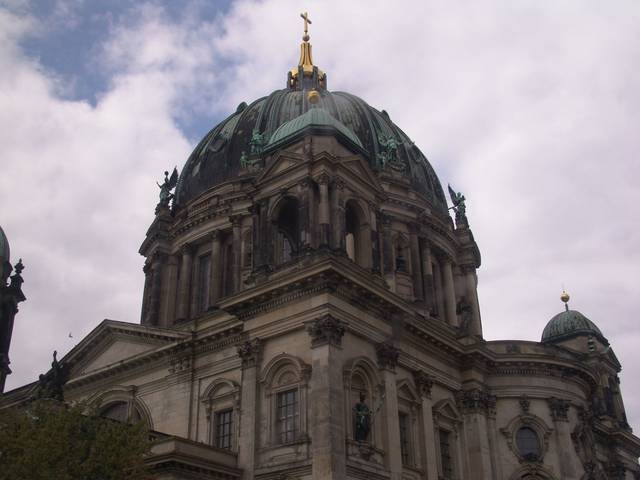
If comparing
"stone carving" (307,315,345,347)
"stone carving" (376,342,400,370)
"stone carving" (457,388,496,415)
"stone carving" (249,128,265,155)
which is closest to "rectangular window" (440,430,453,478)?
"stone carving" (457,388,496,415)

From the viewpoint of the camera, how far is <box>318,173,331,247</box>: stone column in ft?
88.9

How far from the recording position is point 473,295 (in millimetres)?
43531

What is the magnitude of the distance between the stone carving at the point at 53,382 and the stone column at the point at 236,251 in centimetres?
884

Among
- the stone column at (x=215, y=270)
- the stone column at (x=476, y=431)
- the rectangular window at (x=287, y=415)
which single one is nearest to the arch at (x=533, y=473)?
the stone column at (x=476, y=431)

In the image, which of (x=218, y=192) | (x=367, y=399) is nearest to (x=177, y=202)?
(x=218, y=192)

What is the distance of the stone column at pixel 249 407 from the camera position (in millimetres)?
25516

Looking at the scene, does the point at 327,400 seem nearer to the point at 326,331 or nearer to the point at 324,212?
the point at 326,331

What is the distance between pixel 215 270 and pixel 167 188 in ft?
29.7

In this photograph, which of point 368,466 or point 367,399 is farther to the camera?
point 367,399

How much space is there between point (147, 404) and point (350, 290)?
11025 mm

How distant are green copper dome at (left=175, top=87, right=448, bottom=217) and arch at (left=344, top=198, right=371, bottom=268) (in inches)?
425

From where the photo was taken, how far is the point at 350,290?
26.4 metres

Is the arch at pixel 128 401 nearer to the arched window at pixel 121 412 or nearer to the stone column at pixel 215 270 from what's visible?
the arched window at pixel 121 412

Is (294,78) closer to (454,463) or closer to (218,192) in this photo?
(218,192)
